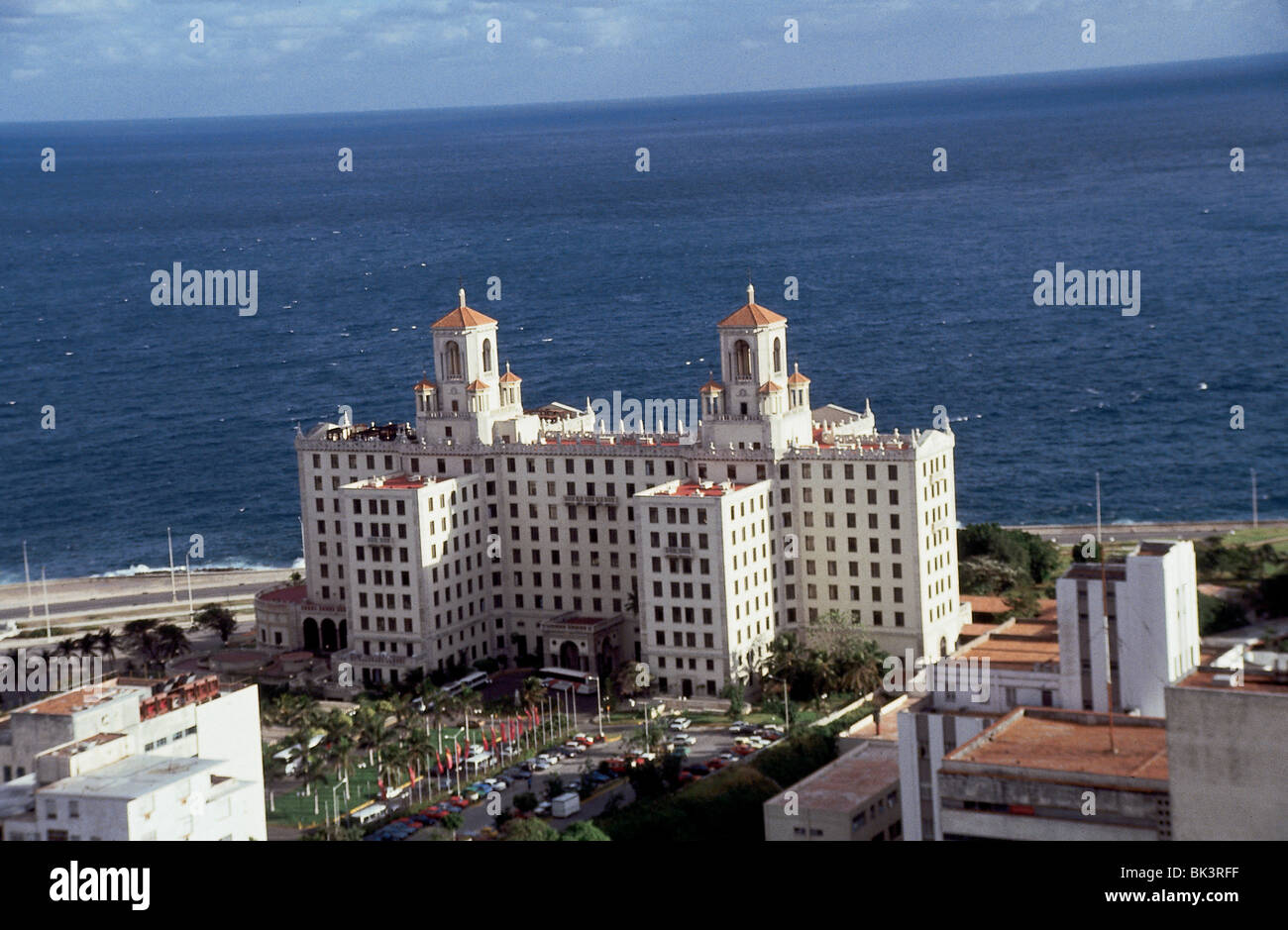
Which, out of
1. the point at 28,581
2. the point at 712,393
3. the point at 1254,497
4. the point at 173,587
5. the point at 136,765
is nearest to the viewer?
the point at 136,765

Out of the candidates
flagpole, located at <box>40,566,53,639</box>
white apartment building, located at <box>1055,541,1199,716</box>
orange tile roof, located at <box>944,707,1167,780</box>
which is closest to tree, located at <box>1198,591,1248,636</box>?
white apartment building, located at <box>1055,541,1199,716</box>

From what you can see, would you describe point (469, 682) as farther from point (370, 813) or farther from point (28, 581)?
point (28, 581)

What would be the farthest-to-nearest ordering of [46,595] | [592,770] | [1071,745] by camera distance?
[46,595]
[592,770]
[1071,745]

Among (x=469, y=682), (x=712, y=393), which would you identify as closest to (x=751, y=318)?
(x=712, y=393)

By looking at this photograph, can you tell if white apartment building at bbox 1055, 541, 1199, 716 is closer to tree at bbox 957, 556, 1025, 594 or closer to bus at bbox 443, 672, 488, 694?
bus at bbox 443, 672, 488, 694
